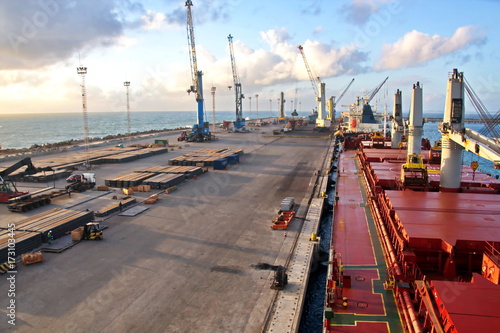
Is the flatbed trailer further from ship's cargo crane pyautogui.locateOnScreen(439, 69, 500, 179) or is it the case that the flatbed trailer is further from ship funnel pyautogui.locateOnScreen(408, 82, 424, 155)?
ship funnel pyautogui.locateOnScreen(408, 82, 424, 155)

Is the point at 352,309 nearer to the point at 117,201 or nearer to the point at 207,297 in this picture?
the point at 207,297

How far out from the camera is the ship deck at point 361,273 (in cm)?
1296

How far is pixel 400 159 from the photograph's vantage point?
38.2 meters

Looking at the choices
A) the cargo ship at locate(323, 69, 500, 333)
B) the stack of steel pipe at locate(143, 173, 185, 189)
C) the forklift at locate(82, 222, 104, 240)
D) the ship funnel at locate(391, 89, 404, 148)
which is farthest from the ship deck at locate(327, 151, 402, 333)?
the ship funnel at locate(391, 89, 404, 148)

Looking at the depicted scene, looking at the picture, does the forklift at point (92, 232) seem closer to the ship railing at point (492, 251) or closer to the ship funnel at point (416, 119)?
the ship railing at point (492, 251)

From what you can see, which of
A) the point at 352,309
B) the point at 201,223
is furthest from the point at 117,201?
the point at 352,309

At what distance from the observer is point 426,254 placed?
14.4m

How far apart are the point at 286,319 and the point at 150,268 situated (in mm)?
8958

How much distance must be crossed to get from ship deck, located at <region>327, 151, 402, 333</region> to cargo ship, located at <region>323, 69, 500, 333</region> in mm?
38

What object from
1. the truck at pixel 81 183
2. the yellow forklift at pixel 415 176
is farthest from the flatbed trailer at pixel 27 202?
the yellow forklift at pixel 415 176

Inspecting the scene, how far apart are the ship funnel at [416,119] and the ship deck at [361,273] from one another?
8700 mm

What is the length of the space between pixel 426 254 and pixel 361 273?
336 centimetres

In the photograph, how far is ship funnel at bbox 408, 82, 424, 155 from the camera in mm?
32938

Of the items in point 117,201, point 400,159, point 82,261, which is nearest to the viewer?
point 82,261
